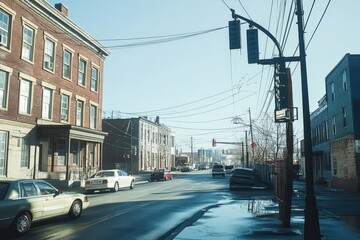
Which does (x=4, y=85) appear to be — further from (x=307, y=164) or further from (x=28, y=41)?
(x=307, y=164)

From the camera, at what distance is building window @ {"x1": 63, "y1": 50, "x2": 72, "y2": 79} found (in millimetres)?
33281

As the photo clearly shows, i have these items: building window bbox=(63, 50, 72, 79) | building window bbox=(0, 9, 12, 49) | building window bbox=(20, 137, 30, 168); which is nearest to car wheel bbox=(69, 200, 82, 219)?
building window bbox=(20, 137, 30, 168)

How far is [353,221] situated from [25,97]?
2257 cm

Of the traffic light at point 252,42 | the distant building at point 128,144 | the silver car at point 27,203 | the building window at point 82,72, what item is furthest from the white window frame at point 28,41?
the distant building at point 128,144

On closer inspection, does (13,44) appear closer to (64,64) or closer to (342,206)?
(64,64)

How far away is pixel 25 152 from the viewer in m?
27.5

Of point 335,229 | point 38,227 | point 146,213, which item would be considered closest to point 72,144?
point 146,213

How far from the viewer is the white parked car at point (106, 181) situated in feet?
88.1

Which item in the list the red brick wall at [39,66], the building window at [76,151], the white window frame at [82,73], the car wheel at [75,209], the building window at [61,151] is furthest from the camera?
the white window frame at [82,73]

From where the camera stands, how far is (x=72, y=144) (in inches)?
1366

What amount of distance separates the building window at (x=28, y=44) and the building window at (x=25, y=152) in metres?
5.71

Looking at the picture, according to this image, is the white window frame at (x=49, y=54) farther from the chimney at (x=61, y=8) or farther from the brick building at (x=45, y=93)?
the chimney at (x=61, y=8)

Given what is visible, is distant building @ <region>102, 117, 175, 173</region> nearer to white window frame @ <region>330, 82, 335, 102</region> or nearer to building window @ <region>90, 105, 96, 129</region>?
building window @ <region>90, 105, 96, 129</region>

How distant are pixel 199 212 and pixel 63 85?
21108 mm
